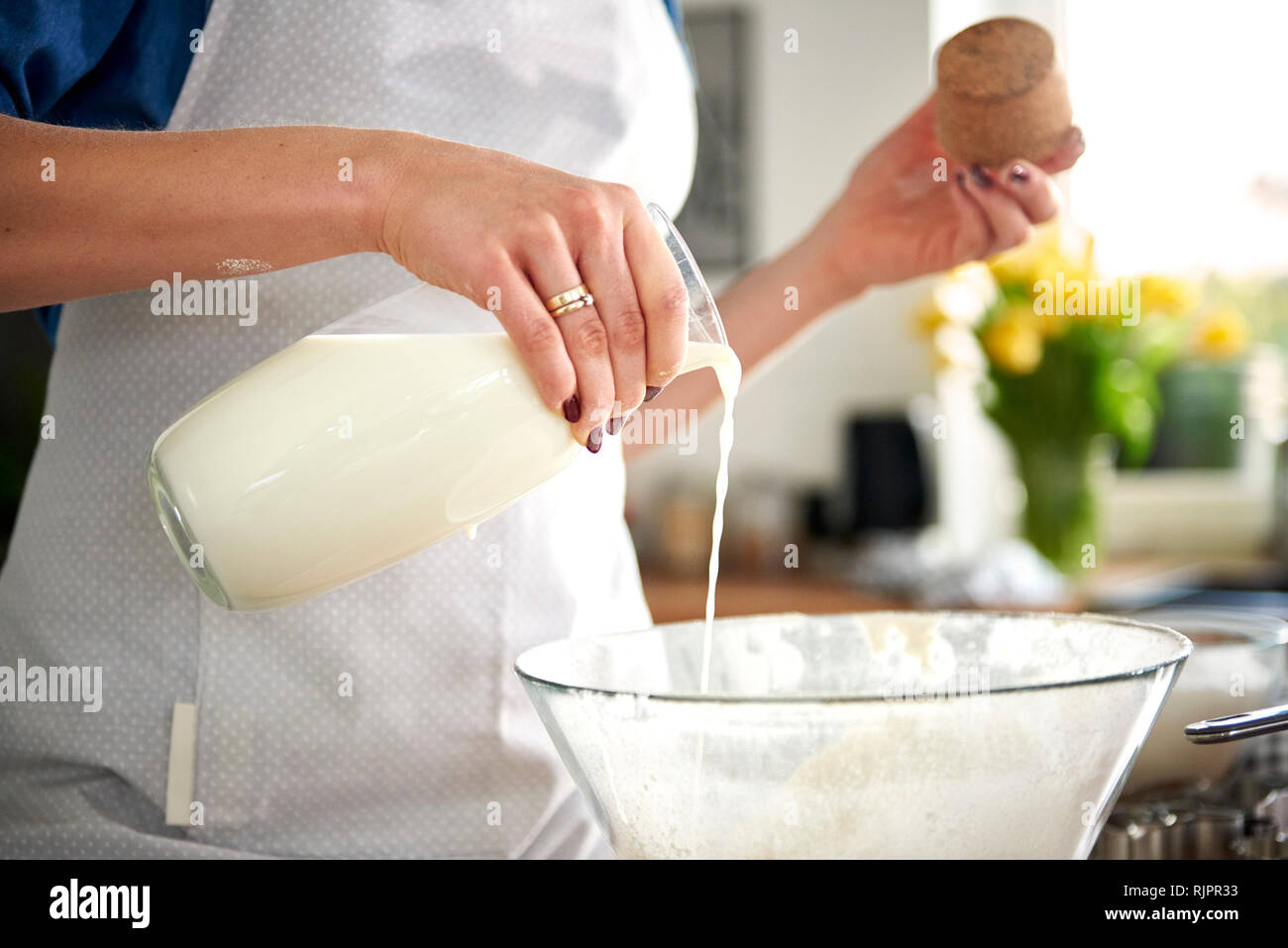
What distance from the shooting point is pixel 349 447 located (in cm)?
54

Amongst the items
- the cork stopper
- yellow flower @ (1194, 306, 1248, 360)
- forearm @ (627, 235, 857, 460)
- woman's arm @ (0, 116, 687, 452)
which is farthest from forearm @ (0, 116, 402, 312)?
yellow flower @ (1194, 306, 1248, 360)

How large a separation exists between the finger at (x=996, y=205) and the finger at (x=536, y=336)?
39cm

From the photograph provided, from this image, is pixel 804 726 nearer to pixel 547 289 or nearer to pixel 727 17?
pixel 547 289

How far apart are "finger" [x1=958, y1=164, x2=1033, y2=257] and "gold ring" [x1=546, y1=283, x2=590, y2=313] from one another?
0.38 m

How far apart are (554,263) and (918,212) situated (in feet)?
1.58

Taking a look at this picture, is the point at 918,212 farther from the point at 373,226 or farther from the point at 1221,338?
the point at 1221,338

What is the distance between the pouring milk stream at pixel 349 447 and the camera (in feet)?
1.76

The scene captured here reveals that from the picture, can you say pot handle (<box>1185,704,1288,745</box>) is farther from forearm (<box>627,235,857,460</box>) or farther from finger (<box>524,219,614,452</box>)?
forearm (<box>627,235,857,460</box>)

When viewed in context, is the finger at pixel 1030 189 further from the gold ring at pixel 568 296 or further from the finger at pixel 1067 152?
the gold ring at pixel 568 296

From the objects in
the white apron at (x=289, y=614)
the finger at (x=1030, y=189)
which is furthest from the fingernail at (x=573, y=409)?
the finger at (x=1030, y=189)

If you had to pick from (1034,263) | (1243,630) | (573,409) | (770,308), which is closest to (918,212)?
(770,308)

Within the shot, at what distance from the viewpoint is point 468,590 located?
783 mm
